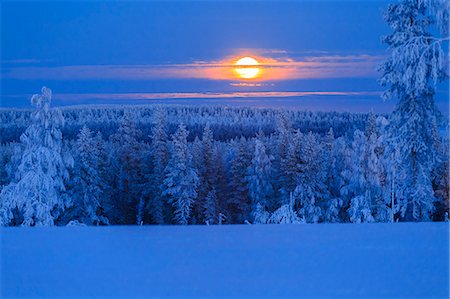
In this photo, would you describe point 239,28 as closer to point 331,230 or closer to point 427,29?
point 427,29

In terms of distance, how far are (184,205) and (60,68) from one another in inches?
88.5

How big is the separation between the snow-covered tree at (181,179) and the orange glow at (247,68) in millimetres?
1013

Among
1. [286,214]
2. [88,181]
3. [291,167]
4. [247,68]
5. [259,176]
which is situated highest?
[247,68]

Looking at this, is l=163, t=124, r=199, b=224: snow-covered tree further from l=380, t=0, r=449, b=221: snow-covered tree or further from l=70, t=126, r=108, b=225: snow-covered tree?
l=380, t=0, r=449, b=221: snow-covered tree

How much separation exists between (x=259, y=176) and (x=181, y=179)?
3.14ft

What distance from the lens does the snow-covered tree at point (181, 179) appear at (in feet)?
26.0

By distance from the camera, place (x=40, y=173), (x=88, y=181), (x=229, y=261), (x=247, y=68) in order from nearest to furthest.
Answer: (x=229, y=261), (x=40, y=173), (x=88, y=181), (x=247, y=68)

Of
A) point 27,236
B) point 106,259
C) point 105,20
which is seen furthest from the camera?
point 105,20

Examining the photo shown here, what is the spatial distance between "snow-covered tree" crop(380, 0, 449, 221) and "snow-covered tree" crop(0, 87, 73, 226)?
12.8 feet

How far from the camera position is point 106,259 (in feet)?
12.3

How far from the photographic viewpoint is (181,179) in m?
8.02

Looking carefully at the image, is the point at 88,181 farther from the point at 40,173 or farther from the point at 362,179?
the point at 362,179

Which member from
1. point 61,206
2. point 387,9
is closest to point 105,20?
point 61,206

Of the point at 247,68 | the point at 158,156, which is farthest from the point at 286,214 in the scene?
the point at 247,68
